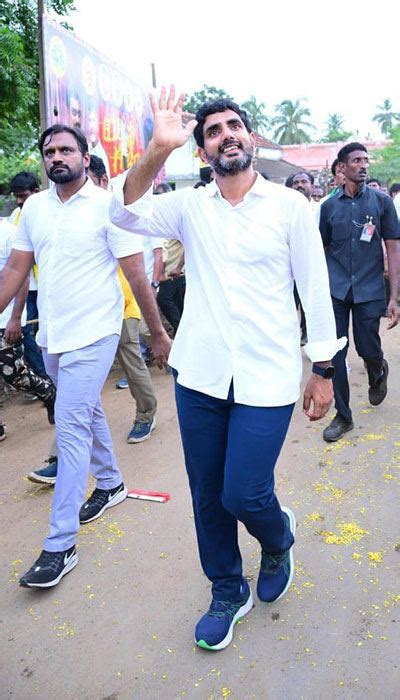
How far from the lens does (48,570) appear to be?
2760mm

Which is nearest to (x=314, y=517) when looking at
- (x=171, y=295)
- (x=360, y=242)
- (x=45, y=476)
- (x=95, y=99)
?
(x=45, y=476)

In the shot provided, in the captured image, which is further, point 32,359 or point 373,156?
point 373,156

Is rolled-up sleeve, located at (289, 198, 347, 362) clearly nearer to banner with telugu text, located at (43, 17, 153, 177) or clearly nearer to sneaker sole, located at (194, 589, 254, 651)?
sneaker sole, located at (194, 589, 254, 651)

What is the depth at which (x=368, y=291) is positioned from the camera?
14.1ft

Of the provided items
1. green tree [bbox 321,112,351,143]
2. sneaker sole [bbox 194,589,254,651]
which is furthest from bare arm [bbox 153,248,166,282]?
green tree [bbox 321,112,351,143]

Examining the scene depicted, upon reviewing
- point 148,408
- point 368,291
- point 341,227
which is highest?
point 341,227

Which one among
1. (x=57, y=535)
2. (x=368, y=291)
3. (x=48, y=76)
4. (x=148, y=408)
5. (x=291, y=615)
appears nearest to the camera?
(x=291, y=615)

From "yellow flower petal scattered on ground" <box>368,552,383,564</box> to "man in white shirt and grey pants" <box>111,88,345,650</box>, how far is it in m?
0.77

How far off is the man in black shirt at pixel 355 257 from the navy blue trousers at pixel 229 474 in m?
2.06

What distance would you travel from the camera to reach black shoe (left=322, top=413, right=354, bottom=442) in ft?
14.1

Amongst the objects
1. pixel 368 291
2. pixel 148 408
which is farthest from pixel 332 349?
pixel 148 408

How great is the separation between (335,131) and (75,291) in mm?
54654

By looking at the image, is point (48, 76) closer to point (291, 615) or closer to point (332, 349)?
point (332, 349)

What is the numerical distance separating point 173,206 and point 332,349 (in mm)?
817
